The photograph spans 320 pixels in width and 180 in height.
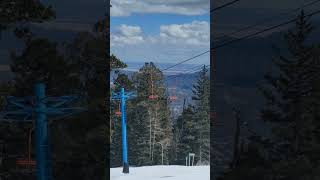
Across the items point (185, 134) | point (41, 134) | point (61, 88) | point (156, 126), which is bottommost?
point (185, 134)

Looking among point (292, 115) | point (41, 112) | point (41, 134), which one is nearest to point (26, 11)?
point (41, 112)

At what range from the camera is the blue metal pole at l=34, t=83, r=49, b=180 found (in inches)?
108

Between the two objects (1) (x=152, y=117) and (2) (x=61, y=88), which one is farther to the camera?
(1) (x=152, y=117)

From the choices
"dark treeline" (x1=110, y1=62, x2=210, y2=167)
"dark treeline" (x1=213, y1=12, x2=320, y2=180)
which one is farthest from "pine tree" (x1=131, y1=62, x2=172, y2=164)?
"dark treeline" (x1=213, y1=12, x2=320, y2=180)

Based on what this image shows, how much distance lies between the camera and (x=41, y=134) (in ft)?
9.14

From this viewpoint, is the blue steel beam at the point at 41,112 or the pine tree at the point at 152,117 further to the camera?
the pine tree at the point at 152,117

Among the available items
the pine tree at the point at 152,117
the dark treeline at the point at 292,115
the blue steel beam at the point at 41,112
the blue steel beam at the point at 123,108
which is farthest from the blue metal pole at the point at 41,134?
the pine tree at the point at 152,117

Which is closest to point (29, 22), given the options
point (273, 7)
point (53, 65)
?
point (53, 65)

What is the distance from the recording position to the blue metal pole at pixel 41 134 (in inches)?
108

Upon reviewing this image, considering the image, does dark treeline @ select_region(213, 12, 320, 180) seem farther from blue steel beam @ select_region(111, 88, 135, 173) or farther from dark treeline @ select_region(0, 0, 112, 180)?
blue steel beam @ select_region(111, 88, 135, 173)

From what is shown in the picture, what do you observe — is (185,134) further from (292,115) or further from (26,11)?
(26,11)

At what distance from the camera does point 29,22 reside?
2756 mm

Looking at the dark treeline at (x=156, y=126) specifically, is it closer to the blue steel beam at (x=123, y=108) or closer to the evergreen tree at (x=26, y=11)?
the blue steel beam at (x=123, y=108)

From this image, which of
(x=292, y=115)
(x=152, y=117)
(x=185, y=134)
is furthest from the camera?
(x=152, y=117)
